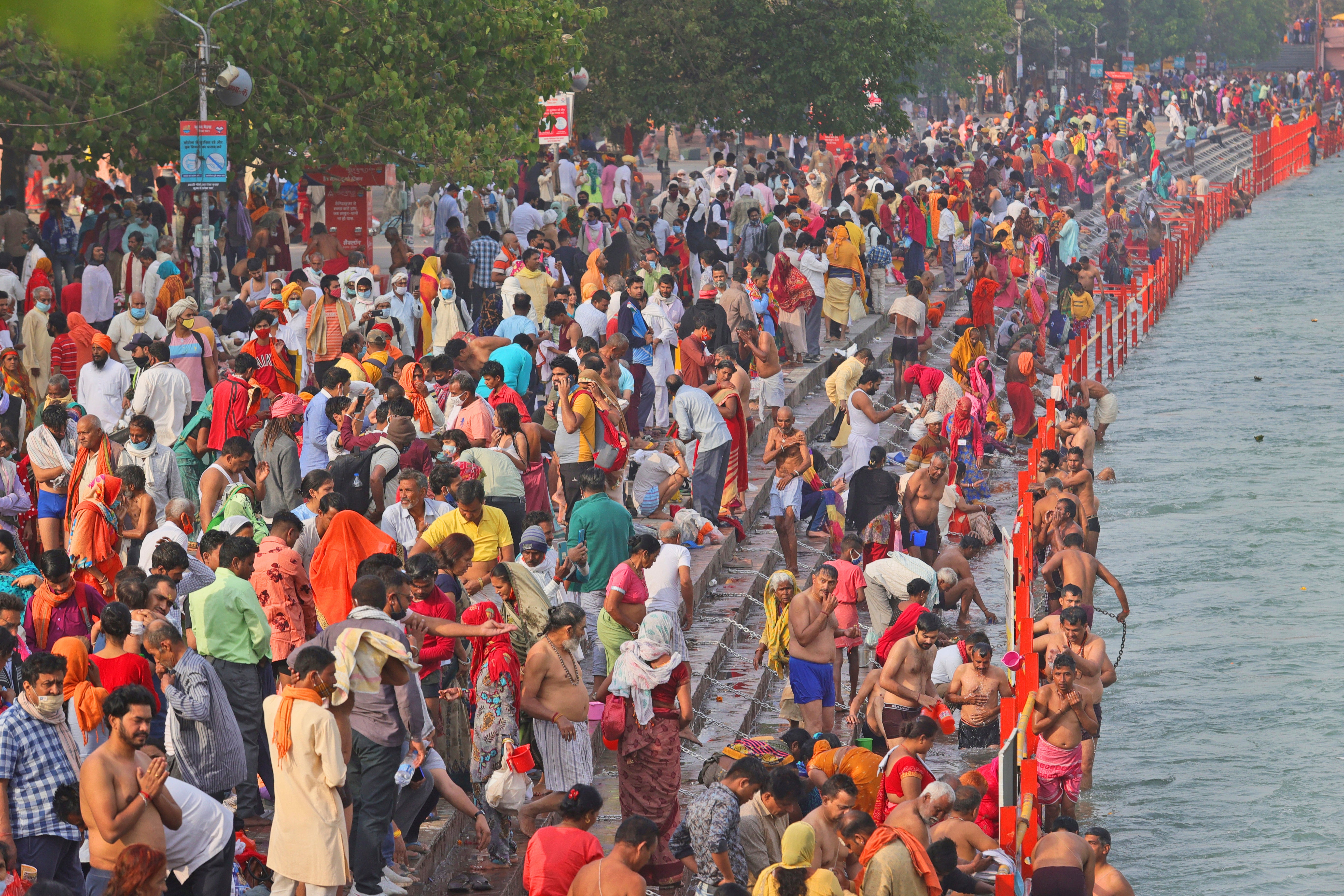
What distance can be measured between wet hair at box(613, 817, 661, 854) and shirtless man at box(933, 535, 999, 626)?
7.42m

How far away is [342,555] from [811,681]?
11.3 feet

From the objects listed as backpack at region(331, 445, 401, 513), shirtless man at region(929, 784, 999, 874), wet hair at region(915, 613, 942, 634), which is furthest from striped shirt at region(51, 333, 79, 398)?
shirtless man at region(929, 784, 999, 874)

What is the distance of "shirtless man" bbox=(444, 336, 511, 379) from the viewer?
45.4 feet

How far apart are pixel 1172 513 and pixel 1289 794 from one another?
9586 mm

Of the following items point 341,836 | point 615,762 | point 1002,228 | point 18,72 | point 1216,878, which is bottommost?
point 1216,878

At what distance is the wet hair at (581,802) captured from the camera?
760 centimetres

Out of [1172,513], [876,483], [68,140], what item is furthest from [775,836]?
[1172,513]

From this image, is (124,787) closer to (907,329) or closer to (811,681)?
(811,681)

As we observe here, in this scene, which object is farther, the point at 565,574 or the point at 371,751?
the point at 565,574

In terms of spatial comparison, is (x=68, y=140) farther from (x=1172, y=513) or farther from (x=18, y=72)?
(x=1172, y=513)

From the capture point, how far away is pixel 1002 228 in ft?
87.8

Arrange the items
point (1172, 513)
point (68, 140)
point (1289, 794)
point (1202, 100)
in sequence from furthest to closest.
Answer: point (1202, 100) < point (1172, 513) < point (68, 140) < point (1289, 794)

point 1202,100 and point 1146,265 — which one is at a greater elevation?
point 1202,100

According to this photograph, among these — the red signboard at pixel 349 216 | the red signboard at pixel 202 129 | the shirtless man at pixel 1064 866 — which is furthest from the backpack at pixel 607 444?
the red signboard at pixel 349 216
